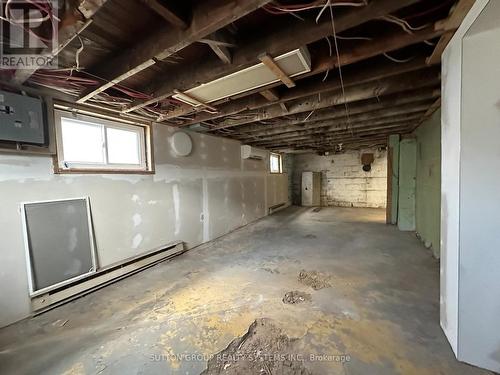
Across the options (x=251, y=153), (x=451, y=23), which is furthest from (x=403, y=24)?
(x=251, y=153)

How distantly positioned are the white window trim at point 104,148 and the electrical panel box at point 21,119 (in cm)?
17

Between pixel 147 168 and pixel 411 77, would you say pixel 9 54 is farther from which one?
pixel 411 77

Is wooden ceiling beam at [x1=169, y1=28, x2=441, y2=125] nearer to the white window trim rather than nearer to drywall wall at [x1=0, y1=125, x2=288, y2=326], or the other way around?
the white window trim

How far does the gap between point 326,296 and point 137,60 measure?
2611 mm

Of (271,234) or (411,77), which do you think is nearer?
(411,77)

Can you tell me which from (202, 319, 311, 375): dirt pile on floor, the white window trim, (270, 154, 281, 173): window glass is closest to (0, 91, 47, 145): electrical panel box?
the white window trim

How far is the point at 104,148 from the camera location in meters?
2.55

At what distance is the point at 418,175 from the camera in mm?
4129

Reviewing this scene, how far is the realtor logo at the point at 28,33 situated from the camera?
1073 mm

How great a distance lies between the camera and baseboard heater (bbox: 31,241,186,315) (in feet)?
6.42

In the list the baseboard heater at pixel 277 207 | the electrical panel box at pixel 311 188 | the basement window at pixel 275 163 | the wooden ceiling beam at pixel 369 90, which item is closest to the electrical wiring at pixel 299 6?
the wooden ceiling beam at pixel 369 90

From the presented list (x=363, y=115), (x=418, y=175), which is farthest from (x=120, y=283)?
(x=418, y=175)

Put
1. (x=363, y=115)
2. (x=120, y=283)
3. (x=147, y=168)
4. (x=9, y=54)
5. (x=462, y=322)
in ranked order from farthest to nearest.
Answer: (x=363, y=115) → (x=147, y=168) → (x=120, y=283) → (x=9, y=54) → (x=462, y=322)

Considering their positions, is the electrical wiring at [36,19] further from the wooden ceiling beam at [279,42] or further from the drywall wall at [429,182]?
the drywall wall at [429,182]
